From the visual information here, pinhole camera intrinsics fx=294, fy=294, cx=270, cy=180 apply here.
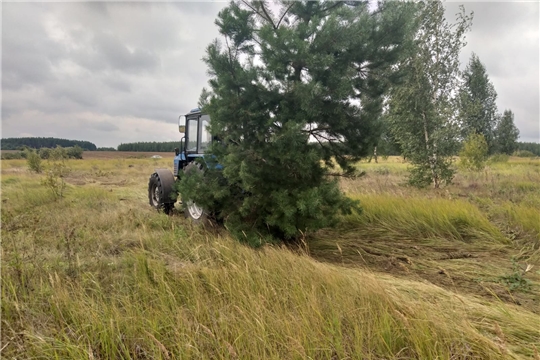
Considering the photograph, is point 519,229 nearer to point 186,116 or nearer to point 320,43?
point 320,43

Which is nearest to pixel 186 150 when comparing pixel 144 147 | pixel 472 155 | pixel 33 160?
pixel 472 155

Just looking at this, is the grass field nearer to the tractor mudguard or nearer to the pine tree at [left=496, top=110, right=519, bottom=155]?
the tractor mudguard

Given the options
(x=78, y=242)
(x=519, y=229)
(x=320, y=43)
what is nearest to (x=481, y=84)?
(x=519, y=229)

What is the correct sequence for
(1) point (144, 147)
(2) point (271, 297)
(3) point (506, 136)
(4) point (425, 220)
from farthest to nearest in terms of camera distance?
(1) point (144, 147), (3) point (506, 136), (4) point (425, 220), (2) point (271, 297)

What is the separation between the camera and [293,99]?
342cm

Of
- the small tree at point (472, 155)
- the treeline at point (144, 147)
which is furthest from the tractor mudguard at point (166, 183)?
the treeline at point (144, 147)

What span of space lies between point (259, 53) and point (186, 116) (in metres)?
3.33

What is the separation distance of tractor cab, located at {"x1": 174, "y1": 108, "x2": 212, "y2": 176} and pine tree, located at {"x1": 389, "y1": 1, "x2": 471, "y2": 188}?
627 centimetres

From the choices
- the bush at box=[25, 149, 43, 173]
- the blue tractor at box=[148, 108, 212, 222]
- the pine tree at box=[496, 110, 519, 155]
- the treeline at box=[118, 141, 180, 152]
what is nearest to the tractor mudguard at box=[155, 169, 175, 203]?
the blue tractor at box=[148, 108, 212, 222]

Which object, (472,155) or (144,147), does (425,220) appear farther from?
(144,147)

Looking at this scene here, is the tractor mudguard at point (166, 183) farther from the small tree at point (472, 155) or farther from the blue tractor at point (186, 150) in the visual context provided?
the small tree at point (472, 155)

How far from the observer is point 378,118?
3.93 metres

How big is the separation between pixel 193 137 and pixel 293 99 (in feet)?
11.6

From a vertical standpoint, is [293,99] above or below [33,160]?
above
